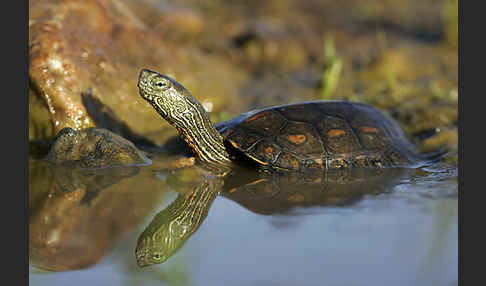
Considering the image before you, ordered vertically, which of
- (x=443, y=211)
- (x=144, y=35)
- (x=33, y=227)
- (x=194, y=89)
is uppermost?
(x=144, y=35)

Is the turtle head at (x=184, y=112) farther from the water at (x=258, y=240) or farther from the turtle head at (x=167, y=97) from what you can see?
the water at (x=258, y=240)

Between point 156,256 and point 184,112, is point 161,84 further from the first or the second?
point 156,256

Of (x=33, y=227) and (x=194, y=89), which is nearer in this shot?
(x=33, y=227)

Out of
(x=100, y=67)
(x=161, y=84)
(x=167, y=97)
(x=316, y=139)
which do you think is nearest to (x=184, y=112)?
(x=167, y=97)

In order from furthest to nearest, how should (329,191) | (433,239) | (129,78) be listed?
(129,78)
(329,191)
(433,239)

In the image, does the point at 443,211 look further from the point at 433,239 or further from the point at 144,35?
Result: the point at 144,35

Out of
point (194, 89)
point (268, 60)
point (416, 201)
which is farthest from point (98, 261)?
point (268, 60)

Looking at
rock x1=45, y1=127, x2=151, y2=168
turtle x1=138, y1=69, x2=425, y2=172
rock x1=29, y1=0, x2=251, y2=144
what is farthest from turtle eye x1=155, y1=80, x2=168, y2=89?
rock x1=29, y1=0, x2=251, y2=144

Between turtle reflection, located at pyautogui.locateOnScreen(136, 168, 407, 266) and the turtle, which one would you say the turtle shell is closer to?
the turtle
